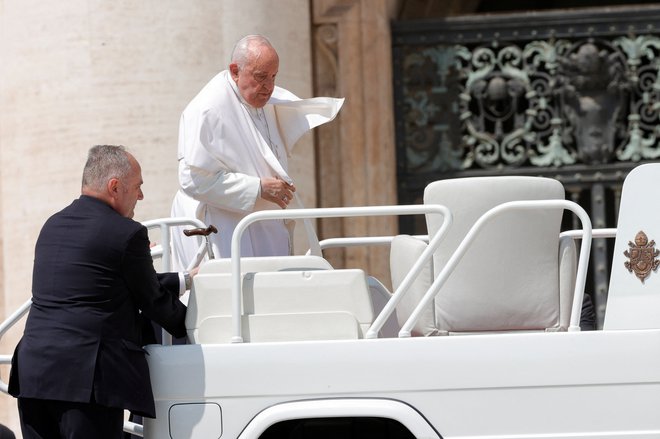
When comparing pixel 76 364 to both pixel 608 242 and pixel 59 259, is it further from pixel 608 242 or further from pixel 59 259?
pixel 608 242

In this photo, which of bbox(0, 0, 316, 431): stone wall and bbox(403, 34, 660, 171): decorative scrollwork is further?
bbox(403, 34, 660, 171): decorative scrollwork

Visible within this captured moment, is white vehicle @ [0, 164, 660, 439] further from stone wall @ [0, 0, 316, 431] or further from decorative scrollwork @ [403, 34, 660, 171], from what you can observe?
decorative scrollwork @ [403, 34, 660, 171]

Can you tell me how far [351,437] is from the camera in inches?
185

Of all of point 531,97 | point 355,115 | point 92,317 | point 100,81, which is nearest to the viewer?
point 92,317

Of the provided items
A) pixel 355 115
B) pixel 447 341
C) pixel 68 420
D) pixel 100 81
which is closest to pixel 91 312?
pixel 68 420

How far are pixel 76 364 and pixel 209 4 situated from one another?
15.4ft

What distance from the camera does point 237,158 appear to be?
581 cm

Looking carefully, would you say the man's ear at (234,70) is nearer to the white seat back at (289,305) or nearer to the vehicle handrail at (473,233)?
the white seat back at (289,305)

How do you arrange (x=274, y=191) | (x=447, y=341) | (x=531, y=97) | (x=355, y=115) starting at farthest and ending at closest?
(x=531, y=97) → (x=355, y=115) → (x=274, y=191) → (x=447, y=341)

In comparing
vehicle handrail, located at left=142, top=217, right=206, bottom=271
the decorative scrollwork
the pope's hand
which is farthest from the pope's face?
the decorative scrollwork

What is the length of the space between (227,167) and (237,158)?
0.06 metres

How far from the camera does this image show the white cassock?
18.7 ft

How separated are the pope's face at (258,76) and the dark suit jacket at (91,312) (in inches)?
47.6

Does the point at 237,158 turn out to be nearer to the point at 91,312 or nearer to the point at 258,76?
the point at 258,76
